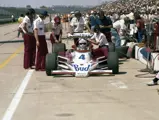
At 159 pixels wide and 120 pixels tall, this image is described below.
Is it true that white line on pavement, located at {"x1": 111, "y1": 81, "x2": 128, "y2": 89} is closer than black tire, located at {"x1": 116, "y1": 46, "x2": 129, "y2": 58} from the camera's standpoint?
Yes

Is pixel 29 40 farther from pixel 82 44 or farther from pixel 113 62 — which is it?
pixel 113 62

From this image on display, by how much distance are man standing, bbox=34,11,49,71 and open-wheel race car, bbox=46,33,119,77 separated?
1.17 m

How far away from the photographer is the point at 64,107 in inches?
354

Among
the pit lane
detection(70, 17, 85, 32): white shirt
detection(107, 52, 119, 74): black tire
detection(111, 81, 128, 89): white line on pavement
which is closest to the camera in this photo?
the pit lane

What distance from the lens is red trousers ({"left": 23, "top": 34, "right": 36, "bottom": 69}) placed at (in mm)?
15188

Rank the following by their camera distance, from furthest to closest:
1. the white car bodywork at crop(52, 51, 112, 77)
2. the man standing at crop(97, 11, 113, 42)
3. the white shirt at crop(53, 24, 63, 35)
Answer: the white shirt at crop(53, 24, 63, 35), the man standing at crop(97, 11, 113, 42), the white car bodywork at crop(52, 51, 112, 77)

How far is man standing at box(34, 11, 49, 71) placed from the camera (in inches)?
570

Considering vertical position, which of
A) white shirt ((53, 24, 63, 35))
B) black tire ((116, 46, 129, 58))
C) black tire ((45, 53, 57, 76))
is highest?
white shirt ((53, 24, 63, 35))

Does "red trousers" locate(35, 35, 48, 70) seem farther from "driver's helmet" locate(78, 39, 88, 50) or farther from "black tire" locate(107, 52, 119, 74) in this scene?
"black tire" locate(107, 52, 119, 74)

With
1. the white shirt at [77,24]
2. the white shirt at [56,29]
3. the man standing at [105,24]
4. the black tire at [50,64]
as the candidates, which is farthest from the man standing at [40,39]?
the man standing at [105,24]

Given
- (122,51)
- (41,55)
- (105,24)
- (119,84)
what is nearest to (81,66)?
(119,84)

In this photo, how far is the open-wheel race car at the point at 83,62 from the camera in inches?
504

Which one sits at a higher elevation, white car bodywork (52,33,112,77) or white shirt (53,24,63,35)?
white shirt (53,24,63,35)

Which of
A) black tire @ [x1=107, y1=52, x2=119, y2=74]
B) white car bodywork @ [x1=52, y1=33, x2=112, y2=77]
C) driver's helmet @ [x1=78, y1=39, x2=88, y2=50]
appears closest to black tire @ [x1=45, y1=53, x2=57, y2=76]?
white car bodywork @ [x1=52, y1=33, x2=112, y2=77]
